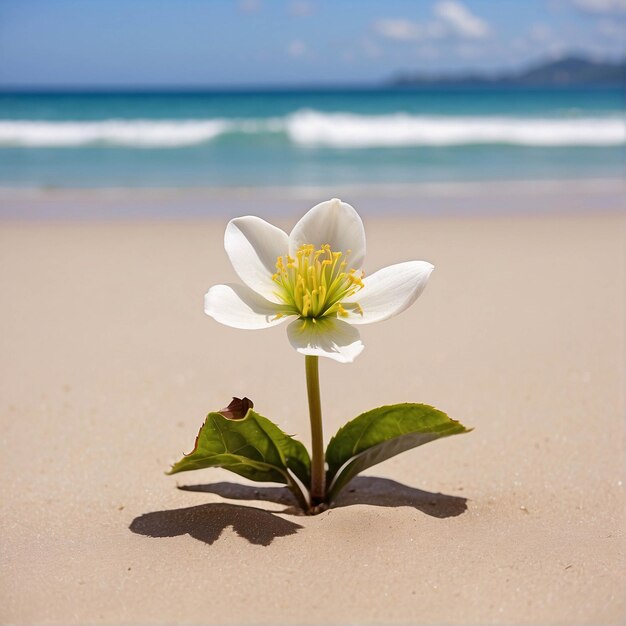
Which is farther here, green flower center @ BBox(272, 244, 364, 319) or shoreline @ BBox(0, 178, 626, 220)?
shoreline @ BBox(0, 178, 626, 220)

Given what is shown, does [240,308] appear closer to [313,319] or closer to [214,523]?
[313,319]

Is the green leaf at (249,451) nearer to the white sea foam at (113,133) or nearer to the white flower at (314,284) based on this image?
the white flower at (314,284)

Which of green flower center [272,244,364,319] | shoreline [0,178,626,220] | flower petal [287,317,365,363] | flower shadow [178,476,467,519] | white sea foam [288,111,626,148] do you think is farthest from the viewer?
white sea foam [288,111,626,148]

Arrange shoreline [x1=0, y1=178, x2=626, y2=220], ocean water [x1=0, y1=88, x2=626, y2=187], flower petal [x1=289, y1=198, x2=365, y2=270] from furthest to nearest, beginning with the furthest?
ocean water [x1=0, y1=88, x2=626, y2=187]
shoreline [x1=0, y1=178, x2=626, y2=220]
flower petal [x1=289, y1=198, x2=365, y2=270]

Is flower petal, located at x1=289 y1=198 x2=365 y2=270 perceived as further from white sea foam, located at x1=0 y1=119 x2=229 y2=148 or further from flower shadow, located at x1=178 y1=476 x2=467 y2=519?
white sea foam, located at x1=0 y1=119 x2=229 y2=148

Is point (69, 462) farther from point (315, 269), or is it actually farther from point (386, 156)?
point (386, 156)

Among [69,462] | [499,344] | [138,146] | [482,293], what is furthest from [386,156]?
[69,462]

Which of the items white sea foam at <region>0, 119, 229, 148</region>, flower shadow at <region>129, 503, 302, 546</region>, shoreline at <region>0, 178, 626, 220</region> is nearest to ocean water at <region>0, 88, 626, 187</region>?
white sea foam at <region>0, 119, 229, 148</region>
